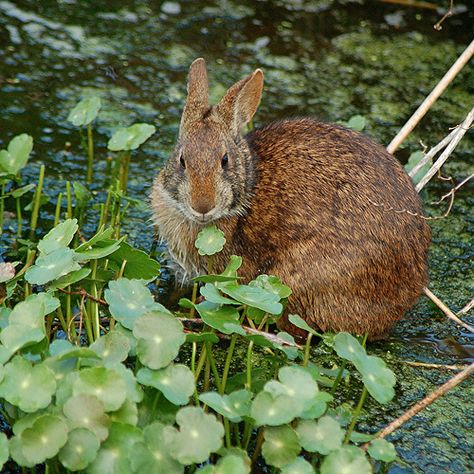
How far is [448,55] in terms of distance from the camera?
6871mm

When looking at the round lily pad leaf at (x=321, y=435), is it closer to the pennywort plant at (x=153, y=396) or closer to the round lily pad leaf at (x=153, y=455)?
the pennywort plant at (x=153, y=396)

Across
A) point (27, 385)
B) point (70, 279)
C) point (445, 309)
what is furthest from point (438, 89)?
point (27, 385)

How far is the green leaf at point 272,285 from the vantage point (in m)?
3.74

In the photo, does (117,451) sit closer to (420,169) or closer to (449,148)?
(449,148)

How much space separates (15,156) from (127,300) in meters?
1.54

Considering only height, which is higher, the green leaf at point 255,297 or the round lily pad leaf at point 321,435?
the green leaf at point 255,297

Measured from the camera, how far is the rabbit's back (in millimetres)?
4207

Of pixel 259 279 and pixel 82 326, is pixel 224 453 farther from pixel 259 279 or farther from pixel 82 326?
pixel 82 326

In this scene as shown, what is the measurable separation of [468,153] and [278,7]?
1.99 m

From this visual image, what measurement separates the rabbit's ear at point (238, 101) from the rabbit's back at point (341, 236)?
1.09 ft

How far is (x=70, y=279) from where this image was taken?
363cm

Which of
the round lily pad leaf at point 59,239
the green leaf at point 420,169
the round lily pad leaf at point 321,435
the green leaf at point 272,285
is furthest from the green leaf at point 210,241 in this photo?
the green leaf at point 420,169

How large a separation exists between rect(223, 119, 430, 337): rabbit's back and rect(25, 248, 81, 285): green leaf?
3.35 ft

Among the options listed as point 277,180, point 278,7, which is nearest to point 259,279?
point 277,180
